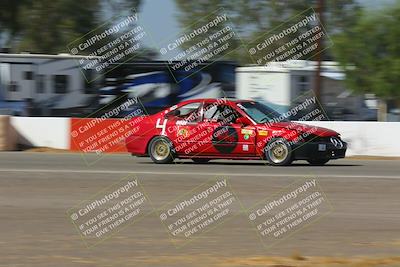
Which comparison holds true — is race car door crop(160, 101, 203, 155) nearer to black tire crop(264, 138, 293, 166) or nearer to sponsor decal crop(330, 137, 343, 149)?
black tire crop(264, 138, 293, 166)

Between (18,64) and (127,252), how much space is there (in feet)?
80.2

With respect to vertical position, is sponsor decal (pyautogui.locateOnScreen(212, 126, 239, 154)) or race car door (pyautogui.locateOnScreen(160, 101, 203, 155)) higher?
race car door (pyautogui.locateOnScreen(160, 101, 203, 155))

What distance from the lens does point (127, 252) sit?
8.51 m

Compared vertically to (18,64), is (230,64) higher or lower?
lower

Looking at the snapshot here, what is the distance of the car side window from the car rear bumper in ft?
7.00

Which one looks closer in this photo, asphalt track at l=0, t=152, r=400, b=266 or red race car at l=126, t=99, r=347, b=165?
asphalt track at l=0, t=152, r=400, b=266

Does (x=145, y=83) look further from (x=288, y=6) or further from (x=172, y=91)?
(x=288, y=6)

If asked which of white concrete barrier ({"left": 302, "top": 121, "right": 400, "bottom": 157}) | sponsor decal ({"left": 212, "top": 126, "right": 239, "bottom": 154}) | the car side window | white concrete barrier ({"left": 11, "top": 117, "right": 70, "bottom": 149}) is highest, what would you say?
white concrete barrier ({"left": 11, "top": 117, "right": 70, "bottom": 149})

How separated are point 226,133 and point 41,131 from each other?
7.94 m

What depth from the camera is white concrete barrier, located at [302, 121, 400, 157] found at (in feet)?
73.0

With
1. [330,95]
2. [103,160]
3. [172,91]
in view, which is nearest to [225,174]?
[103,160]

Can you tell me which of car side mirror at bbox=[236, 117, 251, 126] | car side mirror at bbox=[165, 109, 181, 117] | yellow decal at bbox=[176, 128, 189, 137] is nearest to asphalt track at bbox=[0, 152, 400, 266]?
yellow decal at bbox=[176, 128, 189, 137]

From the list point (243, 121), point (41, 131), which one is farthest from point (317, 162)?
point (41, 131)

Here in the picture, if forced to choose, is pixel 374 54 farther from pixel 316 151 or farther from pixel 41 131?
pixel 316 151
